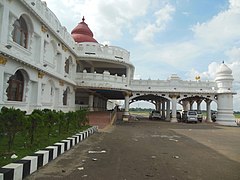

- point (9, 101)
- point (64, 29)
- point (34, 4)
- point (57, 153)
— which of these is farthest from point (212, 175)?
point (64, 29)

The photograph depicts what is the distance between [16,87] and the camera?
11.8 m

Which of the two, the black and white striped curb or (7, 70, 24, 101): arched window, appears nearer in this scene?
the black and white striped curb

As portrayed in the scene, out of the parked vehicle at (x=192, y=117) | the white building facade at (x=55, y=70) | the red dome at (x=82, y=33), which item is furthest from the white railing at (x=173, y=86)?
the red dome at (x=82, y=33)

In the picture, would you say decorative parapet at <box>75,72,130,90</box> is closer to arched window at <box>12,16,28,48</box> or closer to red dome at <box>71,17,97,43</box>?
red dome at <box>71,17,97,43</box>

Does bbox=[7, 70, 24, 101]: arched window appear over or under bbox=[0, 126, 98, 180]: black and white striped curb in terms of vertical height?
over

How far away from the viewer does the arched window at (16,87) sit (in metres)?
11.2

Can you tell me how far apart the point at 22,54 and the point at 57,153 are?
6.46 m

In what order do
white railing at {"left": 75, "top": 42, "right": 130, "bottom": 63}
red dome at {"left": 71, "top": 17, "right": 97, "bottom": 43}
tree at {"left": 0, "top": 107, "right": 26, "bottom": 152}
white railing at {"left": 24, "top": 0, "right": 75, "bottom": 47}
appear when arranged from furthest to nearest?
1. red dome at {"left": 71, "top": 17, "right": 97, "bottom": 43}
2. white railing at {"left": 75, "top": 42, "right": 130, "bottom": 63}
3. white railing at {"left": 24, "top": 0, "right": 75, "bottom": 47}
4. tree at {"left": 0, "top": 107, "right": 26, "bottom": 152}

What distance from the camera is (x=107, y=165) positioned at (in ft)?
19.6

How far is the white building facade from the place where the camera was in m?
10.4

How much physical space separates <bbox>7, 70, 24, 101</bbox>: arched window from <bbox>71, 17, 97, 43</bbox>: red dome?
1414 centimetres

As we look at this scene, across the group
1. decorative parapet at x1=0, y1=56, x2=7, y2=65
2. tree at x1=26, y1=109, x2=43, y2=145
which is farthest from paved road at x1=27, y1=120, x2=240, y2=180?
decorative parapet at x1=0, y1=56, x2=7, y2=65

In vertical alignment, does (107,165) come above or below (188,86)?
below

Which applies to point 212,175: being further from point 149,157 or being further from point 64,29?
point 64,29
